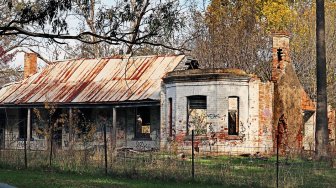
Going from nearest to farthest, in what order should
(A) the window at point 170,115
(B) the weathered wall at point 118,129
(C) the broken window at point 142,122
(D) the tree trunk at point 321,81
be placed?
(D) the tree trunk at point 321,81, (A) the window at point 170,115, (B) the weathered wall at point 118,129, (C) the broken window at point 142,122

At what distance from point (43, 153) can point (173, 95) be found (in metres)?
9.71

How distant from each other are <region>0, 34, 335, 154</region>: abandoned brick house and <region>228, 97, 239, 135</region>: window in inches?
2.0

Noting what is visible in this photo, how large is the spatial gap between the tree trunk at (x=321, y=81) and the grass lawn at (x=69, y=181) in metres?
11.7

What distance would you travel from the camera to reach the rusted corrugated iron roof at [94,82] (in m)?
33.0

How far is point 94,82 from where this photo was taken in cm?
3544

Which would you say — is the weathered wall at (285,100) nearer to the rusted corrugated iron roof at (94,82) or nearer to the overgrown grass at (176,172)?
the rusted corrugated iron roof at (94,82)

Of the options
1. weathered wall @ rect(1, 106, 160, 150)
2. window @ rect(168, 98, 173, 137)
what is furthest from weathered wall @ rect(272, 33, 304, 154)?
weathered wall @ rect(1, 106, 160, 150)

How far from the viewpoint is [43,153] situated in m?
22.2

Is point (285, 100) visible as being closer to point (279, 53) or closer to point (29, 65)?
point (279, 53)

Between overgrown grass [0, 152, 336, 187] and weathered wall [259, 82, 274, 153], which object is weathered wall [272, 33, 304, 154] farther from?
overgrown grass [0, 152, 336, 187]

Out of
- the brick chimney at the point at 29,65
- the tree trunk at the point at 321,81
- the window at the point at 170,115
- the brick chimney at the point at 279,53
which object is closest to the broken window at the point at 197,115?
the window at the point at 170,115

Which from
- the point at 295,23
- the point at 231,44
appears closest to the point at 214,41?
the point at 231,44

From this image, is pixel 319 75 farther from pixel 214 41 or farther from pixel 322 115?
pixel 214 41

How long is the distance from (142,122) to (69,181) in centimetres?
1802
